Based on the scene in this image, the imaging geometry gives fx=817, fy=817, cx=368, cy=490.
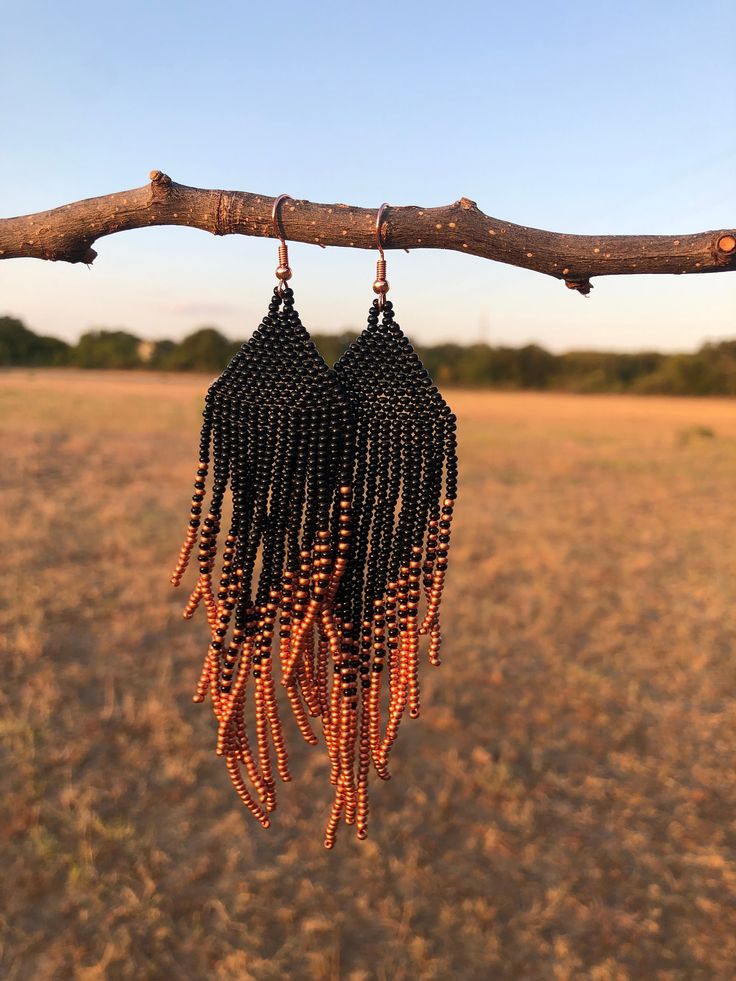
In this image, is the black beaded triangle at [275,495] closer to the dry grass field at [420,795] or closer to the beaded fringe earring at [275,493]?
the beaded fringe earring at [275,493]

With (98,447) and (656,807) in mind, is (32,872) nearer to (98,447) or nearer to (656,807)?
(656,807)

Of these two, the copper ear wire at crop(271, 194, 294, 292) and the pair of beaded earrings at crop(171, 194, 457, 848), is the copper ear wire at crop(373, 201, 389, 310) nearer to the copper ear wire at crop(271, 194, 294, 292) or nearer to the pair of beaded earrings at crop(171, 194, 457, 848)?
the pair of beaded earrings at crop(171, 194, 457, 848)

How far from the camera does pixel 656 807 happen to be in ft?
20.3

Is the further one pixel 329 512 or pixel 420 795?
pixel 420 795

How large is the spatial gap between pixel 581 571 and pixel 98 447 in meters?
12.8

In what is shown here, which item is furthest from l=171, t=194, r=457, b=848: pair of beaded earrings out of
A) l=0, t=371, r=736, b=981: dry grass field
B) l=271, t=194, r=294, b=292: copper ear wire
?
l=0, t=371, r=736, b=981: dry grass field

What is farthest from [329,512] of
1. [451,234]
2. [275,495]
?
[451,234]

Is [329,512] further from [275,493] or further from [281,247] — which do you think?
[281,247]

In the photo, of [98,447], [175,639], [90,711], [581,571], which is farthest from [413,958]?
[98,447]

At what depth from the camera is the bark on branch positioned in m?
1.96

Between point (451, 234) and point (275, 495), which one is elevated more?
point (451, 234)

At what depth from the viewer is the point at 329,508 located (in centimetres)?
207

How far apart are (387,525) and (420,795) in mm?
4369

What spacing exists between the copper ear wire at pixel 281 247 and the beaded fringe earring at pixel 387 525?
230 mm
